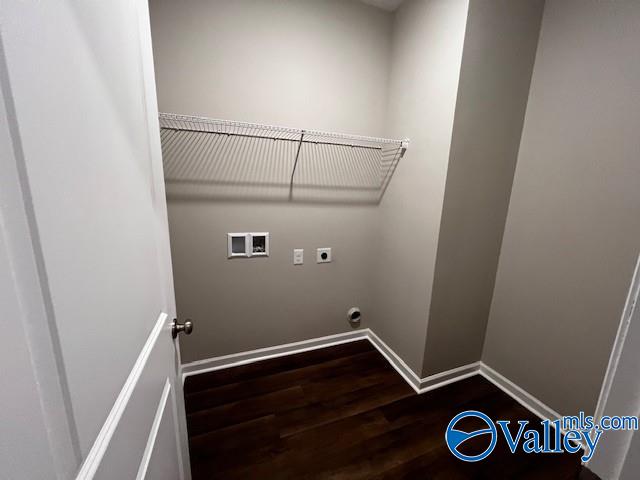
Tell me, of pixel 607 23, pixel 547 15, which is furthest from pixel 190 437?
pixel 547 15

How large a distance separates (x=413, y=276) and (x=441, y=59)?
130cm

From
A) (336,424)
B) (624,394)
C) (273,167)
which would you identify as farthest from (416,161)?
(336,424)

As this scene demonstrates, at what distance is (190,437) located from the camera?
133cm

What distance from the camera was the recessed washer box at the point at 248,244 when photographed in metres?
1.68

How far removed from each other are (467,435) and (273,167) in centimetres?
196

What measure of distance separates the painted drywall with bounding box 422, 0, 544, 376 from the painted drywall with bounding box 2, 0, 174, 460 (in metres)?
1.44

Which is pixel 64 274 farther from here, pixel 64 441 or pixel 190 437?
pixel 190 437

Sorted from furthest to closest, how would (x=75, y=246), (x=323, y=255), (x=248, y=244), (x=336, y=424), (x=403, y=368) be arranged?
(x=323, y=255) → (x=403, y=368) → (x=248, y=244) → (x=336, y=424) → (x=75, y=246)

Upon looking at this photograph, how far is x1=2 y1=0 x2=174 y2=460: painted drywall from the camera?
283 millimetres

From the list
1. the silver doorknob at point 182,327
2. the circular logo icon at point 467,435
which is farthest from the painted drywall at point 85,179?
the circular logo icon at point 467,435

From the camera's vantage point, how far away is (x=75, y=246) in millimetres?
356

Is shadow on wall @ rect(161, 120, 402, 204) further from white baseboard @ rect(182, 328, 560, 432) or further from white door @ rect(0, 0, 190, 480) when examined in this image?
white baseboard @ rect(182, 328, 560, 432)

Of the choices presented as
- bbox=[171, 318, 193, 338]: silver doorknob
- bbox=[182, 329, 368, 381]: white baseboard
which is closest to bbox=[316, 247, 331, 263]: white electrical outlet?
bbox=[182, 329, 368, 381]: white baseboard

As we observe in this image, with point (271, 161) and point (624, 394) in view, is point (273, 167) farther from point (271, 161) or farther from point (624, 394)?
point (624, 394)
